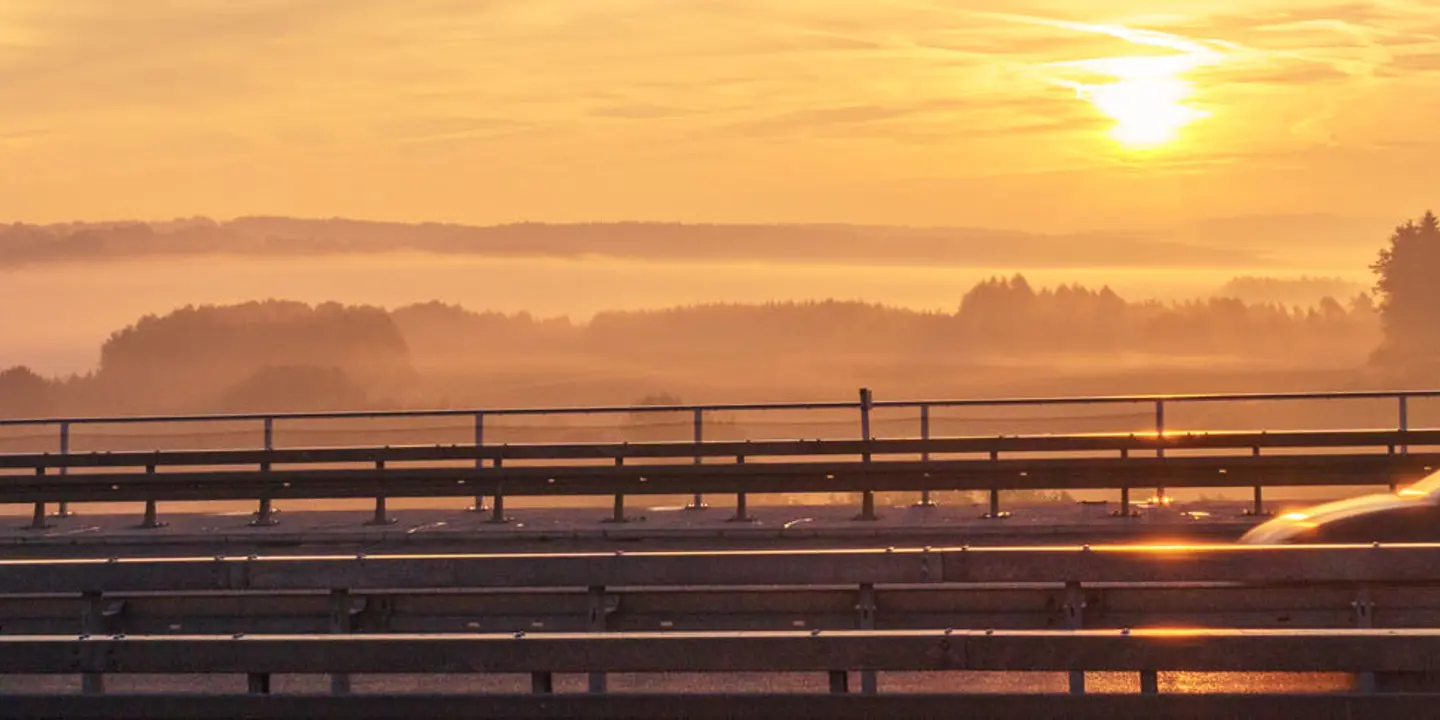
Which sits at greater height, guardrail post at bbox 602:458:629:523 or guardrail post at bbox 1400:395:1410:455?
guardrail post at bbox 1400:395:1410:455

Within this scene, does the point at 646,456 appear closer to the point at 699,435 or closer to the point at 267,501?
the point at 699,435

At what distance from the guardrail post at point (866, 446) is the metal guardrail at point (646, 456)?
0.06 feet

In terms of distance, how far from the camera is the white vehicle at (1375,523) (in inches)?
547

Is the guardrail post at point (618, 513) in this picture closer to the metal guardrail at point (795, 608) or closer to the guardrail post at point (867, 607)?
the metal guardrail at point (795, 608)

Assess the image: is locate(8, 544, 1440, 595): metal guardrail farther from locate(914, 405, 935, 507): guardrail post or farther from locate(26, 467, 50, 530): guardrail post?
locate(26, 467, 50, 530): guardrail post

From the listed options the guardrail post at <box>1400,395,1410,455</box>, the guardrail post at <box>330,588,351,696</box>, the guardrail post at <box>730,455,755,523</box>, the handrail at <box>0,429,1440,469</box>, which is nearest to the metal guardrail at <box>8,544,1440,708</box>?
the guardrail post at <box>330,588,351,696</box>

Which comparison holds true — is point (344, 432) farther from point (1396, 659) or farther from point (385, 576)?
point (1396, 659)

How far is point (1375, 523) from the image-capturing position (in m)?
14.0

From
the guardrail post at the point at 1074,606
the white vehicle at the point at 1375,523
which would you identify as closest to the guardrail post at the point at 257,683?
the guardrail post at the point at 1074,606

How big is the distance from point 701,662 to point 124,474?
16825 mm

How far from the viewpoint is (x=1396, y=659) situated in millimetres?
9359

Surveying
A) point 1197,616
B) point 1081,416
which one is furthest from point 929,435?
point 1197,616

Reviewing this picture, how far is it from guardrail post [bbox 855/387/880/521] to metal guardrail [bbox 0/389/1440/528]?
0.06 feet

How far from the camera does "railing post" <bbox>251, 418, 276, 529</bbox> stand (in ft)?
81.9
